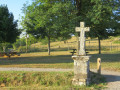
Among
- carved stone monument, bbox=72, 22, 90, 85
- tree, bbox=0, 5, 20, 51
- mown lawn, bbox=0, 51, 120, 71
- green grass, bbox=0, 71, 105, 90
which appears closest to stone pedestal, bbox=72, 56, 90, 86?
carved stone monument, bbox=72, 22, 90, 85

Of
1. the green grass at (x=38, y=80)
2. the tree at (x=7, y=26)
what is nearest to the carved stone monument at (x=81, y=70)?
the green grass at (x=38, y=80)

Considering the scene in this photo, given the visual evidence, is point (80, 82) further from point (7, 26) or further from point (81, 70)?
point (7, 26)

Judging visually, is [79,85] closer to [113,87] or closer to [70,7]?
[113,87]

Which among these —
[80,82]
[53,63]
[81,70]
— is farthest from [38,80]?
[53,63]

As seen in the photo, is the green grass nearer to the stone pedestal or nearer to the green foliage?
the stone pedestal

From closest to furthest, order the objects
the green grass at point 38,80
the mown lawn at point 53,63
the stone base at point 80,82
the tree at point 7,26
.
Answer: the stone base at point 80,82, the green grass at point 38,80, the mown lawn at point 53,63, the tree at point 7,26

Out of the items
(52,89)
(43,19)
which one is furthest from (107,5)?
(52,89)

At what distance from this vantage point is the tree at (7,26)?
20.8 meters

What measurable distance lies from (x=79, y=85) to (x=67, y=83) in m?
0.67

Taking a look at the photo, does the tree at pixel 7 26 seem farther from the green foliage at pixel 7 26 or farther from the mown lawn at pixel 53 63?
the mown lawn at pixel 53 63

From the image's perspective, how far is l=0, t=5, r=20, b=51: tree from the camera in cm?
2081

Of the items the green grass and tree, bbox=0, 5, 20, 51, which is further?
tree, bbox=0, 5, 20, 51

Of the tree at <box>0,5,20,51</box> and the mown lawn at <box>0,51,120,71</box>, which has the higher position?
the tree at <box>0,5,20,51</box>

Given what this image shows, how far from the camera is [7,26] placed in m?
21.0
